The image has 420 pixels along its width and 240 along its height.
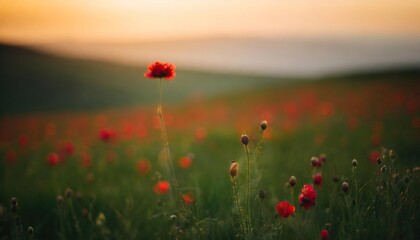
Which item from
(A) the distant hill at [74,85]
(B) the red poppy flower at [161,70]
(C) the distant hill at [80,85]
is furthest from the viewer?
(A) the distant hill at [74,85]

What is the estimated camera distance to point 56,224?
312 cm

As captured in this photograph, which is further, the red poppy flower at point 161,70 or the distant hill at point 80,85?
the distant hill at point 80,85

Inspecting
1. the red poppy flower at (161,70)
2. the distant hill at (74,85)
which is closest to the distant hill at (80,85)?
the distant hill at (74,85)

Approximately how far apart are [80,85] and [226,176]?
1624 cm

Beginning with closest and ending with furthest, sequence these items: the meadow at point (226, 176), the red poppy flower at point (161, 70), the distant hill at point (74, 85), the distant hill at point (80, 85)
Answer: the meadow at point (226, 176)
the red poppy flower at point (161, 70)
the distant hill at point (80, 85)
the distant hill at point (74, 85)

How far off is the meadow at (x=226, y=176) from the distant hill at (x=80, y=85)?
7518 millimetres

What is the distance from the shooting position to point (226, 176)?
368 cm

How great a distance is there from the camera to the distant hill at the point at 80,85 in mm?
15695

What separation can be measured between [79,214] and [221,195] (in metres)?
1.12

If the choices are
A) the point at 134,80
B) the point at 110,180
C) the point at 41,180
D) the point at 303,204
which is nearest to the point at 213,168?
the point at 110,180

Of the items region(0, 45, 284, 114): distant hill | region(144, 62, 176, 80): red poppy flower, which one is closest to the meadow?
region(144, 62, 176, 80): red poppy flower

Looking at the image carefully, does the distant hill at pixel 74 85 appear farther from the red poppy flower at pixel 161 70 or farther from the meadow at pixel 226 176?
the red poppy flower at pixel 161 70

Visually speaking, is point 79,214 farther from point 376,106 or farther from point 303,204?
point 376,106

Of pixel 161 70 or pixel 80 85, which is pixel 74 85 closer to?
pixel 80 85
